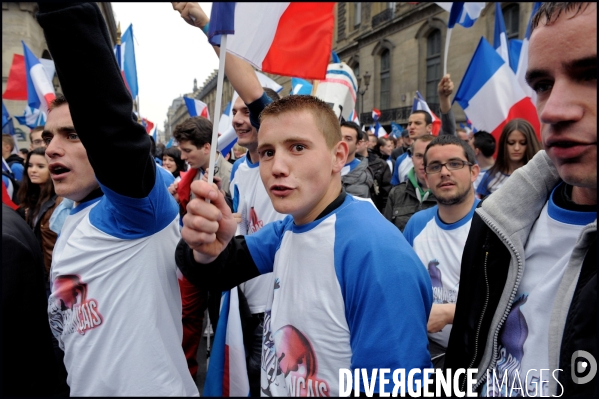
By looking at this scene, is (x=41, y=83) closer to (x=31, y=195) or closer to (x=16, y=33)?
(x=31, y=195)

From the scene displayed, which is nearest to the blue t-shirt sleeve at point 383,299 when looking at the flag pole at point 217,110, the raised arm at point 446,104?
the flag pole at point 217,110

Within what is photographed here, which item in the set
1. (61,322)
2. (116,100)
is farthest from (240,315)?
(116,100)

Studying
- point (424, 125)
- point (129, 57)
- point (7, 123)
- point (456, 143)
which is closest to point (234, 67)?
point (456, 143)

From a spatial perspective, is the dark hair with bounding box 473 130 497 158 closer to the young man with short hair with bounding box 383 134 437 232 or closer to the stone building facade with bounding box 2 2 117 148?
the young man with short hair with bounding box 383 134 437 232

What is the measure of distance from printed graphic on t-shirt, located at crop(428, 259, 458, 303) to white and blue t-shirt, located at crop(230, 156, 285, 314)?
38.8 inches

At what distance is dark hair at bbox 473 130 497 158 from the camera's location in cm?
512

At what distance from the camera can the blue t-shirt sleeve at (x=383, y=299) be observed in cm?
139

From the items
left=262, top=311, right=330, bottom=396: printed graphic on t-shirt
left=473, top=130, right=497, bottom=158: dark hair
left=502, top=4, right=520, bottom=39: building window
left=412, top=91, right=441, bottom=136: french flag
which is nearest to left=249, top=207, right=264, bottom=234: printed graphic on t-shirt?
left=262, top=311, right=330, bottom=396: printed graphic on t-shirt

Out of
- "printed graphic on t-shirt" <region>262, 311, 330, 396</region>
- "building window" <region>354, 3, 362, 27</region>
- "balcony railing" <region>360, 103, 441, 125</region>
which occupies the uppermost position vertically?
"building window" <region>354, 3, 362, 27</region>

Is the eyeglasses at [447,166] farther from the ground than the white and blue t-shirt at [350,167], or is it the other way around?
the white and blue t-shirt at [350,167]

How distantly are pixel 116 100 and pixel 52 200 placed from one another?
292 centimetres

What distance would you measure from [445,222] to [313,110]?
1.54m

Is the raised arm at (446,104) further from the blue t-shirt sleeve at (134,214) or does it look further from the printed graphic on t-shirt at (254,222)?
the blue t-shirt sleeve at (134,214)

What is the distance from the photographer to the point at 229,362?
281cm
